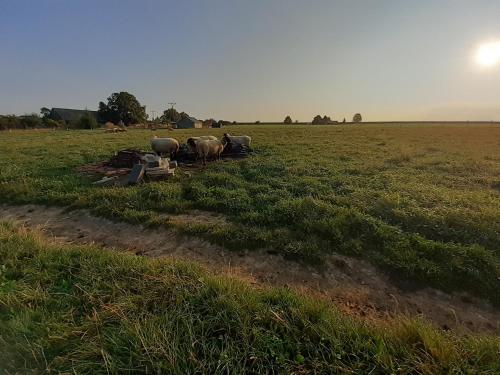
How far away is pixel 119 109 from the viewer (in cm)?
7038

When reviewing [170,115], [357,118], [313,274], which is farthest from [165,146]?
[357,118]

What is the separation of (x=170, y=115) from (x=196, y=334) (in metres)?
103

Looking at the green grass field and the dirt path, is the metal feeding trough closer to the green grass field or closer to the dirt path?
the green grass field

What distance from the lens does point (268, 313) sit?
2627 mm

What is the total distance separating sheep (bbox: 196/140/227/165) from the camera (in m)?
11.5

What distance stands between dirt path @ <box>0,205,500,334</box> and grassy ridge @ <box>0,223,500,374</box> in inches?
31.0

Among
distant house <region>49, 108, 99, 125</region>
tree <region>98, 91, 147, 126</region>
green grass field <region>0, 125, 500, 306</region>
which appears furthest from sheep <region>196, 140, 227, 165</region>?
distant house <region>49, 108, 99, 125</region>

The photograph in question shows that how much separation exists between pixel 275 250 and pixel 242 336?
2.36 metres

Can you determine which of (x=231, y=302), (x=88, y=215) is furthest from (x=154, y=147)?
(x=231, y=302)

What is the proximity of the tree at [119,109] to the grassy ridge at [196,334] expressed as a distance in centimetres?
7462

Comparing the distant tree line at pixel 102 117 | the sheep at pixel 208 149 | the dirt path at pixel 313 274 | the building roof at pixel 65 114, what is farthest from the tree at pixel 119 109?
the dirt path at pixel 313 274

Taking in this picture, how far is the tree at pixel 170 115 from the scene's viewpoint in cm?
9693

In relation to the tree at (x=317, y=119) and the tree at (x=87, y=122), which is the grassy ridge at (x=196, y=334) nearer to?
the tree at (x=87, y=122)

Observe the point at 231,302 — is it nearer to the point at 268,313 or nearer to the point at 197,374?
the point at 268,313
